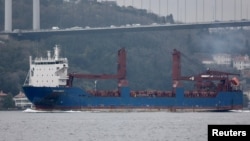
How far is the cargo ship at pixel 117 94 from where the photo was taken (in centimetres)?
6825

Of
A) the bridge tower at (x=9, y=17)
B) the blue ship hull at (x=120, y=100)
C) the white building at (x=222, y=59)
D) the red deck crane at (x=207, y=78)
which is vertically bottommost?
the blue ship hull at (x=120, y=100)

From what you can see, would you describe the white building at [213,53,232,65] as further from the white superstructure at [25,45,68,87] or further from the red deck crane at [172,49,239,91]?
the white superstructure at [25,45,68,87]

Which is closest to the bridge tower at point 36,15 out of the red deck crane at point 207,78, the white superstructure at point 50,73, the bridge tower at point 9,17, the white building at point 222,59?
the bridge tower at point 9,17

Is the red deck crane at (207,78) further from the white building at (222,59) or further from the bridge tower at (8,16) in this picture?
the white building at (222,59)

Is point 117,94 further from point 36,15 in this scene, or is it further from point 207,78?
point 36,15

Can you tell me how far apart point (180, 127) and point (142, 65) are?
214ft

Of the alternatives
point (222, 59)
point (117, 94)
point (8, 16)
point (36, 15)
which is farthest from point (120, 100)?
point (222, 59)

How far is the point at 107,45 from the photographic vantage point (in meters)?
114

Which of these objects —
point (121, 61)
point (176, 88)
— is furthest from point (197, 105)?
point (121, 61)

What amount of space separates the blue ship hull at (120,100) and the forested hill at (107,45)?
21.1 m

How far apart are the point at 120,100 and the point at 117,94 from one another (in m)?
0.78

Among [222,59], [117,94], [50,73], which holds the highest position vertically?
[222,59]

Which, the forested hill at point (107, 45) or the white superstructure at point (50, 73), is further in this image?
the forested hill at point (107, 45)

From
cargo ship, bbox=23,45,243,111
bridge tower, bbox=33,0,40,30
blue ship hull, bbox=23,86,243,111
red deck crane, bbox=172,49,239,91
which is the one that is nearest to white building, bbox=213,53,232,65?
bridge tower, bbox=33,0,40,30
